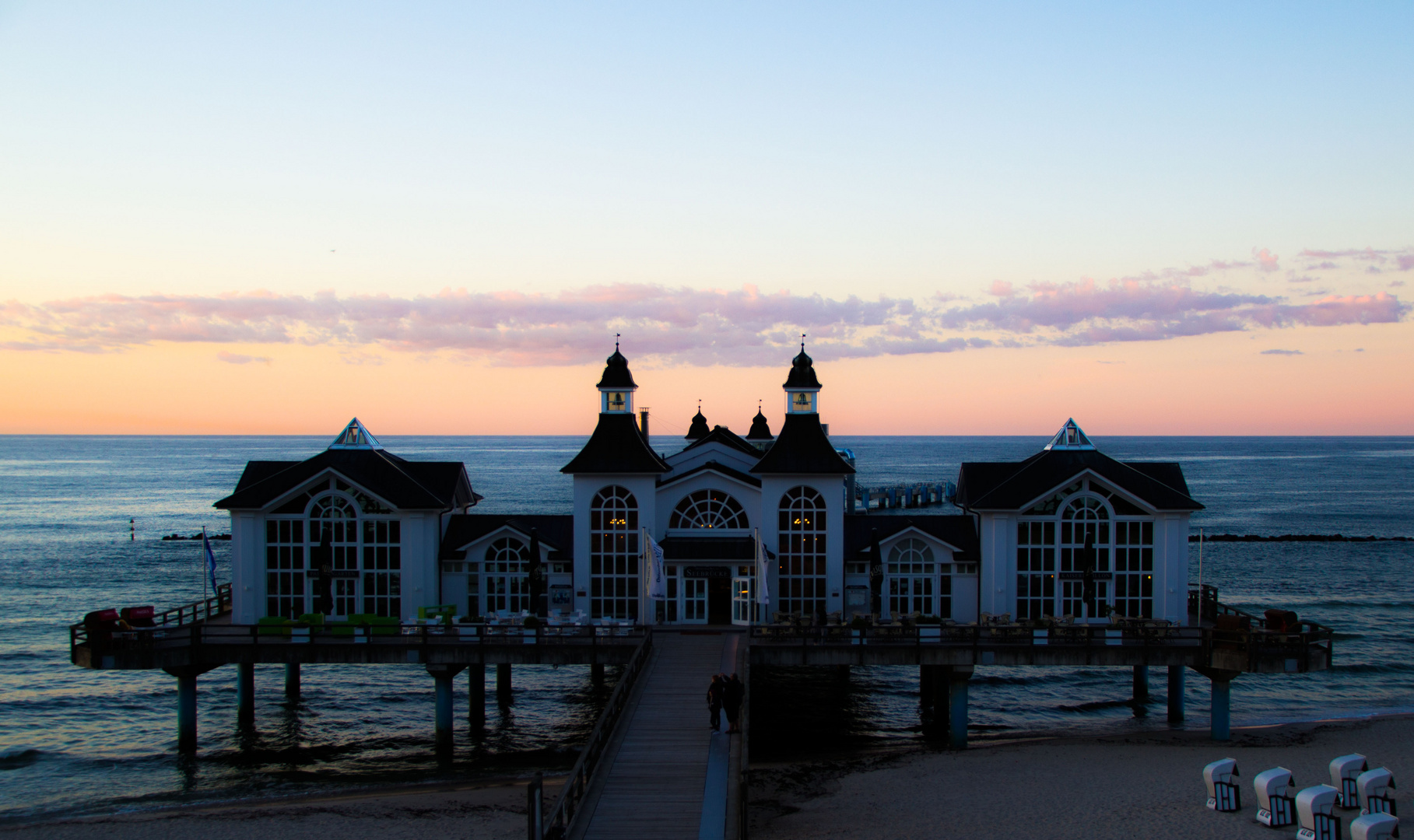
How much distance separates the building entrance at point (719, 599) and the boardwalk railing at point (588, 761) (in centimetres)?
597

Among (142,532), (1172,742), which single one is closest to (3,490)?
(142,532)

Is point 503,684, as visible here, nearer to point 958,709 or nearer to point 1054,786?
point 958,709

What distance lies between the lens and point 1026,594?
3206 cm

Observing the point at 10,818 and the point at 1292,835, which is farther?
the point at 10,818

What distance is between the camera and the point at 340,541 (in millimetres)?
32125

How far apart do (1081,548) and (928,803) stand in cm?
1159

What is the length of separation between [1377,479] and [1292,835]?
17538 centimetres

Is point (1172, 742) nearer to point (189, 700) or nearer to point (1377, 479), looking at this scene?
point (189, 700)

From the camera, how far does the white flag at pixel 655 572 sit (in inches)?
1133

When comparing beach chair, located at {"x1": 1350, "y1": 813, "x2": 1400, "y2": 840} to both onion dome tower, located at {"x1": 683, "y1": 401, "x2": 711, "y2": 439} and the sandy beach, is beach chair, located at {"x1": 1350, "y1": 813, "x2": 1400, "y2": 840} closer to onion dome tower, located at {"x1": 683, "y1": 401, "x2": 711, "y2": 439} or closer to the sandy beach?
the sandy beach

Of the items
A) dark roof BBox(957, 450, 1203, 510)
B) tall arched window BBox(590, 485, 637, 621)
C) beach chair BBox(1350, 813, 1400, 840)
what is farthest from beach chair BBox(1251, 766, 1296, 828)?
tall arched window BBox(590, 485, 637, 621)

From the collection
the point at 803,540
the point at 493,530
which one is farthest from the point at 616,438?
the point at 803,540

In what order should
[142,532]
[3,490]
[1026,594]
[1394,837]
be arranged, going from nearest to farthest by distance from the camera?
[1394,837], [1026,594], [142,532], [3,490]

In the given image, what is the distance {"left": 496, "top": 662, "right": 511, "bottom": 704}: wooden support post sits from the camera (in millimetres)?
36812
